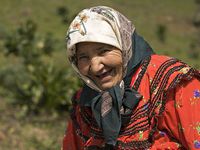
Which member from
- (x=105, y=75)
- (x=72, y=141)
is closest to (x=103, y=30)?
(x=105, y=75)

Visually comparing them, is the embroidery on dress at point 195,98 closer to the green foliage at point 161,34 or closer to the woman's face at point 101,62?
the woman's face at point 101,62

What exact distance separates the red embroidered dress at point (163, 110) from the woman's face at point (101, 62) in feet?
0.39

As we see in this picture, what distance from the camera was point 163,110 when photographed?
247 cm

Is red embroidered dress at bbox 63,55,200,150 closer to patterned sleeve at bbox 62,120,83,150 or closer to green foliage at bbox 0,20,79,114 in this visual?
patterned sleeve at bbox 62,120,83,150

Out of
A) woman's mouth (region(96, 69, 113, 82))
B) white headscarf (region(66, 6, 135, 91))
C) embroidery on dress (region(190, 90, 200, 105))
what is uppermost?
white headscarf (region(66, 6, 135, 91))

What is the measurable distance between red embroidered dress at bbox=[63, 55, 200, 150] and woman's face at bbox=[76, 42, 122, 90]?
12 centimetres

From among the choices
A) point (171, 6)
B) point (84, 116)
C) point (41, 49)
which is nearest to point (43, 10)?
point (41, 49)

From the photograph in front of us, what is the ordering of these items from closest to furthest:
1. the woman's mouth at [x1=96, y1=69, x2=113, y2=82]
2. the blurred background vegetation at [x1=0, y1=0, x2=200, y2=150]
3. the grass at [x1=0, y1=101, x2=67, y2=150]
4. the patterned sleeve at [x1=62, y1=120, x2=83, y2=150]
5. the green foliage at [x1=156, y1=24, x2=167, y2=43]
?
the woman's mouth at [x1=96, y1=69, x2=113, y2=82] < the patterned sleeve at [x1=62, y1=120, x2=83, y2=150] < the grass at [x1=0, y1=101, x2=67, y2=150] < the blurred background vegetation at [x1=0, y1=0, x2=200, y2=150] < the green foliage at [x1=156, y1=24, x2=167, y2=43]

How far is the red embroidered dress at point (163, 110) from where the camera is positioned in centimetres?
243

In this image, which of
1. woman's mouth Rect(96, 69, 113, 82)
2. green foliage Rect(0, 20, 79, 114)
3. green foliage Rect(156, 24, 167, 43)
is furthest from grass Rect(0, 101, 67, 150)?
green foliage Rect(156, 24, 167, 43)

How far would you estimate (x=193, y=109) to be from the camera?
242 cm

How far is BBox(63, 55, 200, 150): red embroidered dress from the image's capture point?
7.97ft

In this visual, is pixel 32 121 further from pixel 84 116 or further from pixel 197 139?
pixel 197 139

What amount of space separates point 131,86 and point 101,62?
0.21 metres
